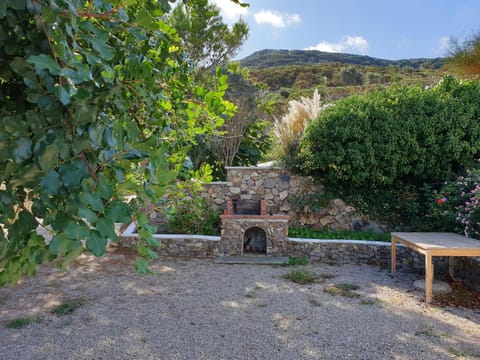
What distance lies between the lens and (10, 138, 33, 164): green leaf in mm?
636

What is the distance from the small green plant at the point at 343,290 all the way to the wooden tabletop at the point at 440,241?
874 mm

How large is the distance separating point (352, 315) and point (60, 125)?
324cm

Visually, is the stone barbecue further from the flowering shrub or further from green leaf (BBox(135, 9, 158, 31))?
green leaf (BBox(135, 9, 158, 31))

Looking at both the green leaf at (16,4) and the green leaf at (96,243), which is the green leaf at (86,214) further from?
the green leaf at (16,4)

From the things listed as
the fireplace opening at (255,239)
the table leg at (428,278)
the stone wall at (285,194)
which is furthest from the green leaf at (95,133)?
the stone wall at (285,194)

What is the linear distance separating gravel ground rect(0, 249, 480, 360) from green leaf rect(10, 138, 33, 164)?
7.35 ft

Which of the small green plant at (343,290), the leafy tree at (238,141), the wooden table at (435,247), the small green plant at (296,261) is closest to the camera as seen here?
the wooden table at (435,247)

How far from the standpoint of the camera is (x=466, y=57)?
22.3 ft

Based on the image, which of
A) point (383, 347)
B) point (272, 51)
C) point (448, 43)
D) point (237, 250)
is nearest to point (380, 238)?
point (237, 250)

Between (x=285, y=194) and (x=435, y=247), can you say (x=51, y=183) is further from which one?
(x=285, y=194)

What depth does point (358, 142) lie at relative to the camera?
5492mm

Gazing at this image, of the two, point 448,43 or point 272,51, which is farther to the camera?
point 272,51

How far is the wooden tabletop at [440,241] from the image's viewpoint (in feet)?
11.8

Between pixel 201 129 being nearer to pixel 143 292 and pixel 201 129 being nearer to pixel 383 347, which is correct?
pixel 383 347
